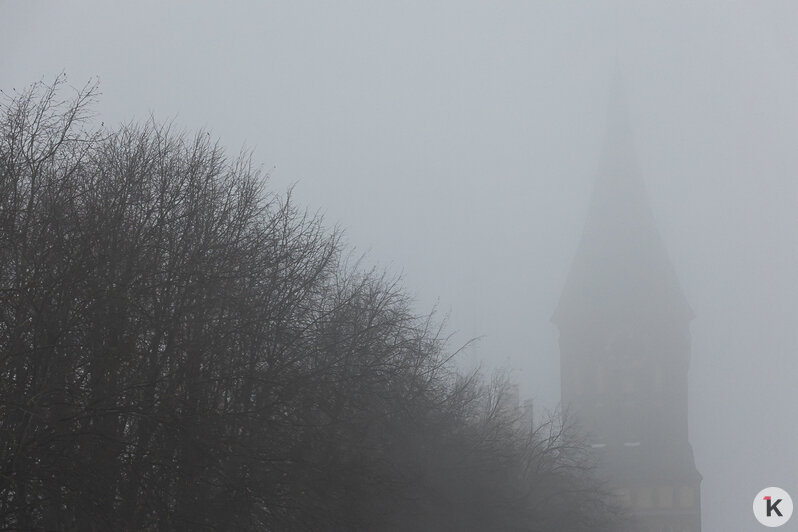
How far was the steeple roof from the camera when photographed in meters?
124

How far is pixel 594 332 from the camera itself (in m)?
126

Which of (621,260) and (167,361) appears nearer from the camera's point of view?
(167,361)

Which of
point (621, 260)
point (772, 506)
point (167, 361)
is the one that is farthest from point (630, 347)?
point (167, 361)

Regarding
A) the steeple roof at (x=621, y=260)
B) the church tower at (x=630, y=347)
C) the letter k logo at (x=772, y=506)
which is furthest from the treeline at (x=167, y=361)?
the steeple roof at (x=621, y=260)

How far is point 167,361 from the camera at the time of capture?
21844 mm

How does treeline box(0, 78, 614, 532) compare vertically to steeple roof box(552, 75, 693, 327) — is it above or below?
below

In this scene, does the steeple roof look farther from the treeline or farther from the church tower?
the treeline

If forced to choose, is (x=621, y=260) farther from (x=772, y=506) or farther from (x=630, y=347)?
(x=772, y=506)

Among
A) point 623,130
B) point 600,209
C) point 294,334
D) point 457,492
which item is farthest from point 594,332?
point 294,334

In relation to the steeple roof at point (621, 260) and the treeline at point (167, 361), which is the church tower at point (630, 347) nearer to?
the steeple roof at point (621, 260)

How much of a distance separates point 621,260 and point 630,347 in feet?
26.3

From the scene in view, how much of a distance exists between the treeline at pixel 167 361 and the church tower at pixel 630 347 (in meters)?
90.5

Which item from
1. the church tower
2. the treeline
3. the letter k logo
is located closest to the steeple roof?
the church tower

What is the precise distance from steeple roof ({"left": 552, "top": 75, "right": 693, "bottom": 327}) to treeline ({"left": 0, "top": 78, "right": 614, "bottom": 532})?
3759 inches
